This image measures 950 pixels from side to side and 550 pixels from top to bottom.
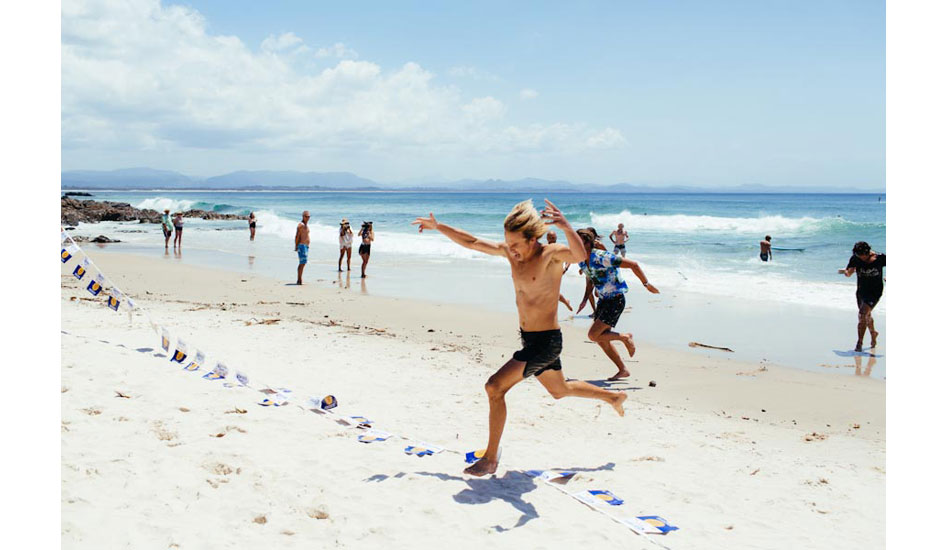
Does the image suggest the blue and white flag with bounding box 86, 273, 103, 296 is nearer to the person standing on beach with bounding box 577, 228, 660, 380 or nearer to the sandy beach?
the sandy beach

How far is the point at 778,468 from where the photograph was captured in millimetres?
5199

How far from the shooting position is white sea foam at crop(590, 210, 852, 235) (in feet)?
144

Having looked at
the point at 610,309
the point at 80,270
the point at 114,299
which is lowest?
the point at 610,309

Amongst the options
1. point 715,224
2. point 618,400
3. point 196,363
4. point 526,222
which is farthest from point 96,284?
point 715,224

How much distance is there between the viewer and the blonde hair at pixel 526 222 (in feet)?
13.8

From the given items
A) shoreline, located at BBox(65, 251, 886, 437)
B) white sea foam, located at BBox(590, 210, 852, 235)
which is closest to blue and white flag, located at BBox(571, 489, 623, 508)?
shoreline, located at BBox(65, 251, 886, 437)

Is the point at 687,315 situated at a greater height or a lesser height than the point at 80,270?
lesser

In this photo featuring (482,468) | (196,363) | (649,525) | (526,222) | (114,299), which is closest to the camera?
(649,525)

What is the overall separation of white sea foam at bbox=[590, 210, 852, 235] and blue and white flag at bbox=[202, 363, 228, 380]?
40.6 metres

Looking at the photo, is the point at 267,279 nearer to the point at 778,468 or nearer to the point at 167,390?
the point at 167,390

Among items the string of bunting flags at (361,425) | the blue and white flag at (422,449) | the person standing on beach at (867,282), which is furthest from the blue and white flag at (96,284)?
the person standing on beach at (867,282)

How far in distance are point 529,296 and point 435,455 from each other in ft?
4.95

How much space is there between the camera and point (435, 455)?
4980mm

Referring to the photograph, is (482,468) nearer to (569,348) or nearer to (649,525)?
(649,525)
